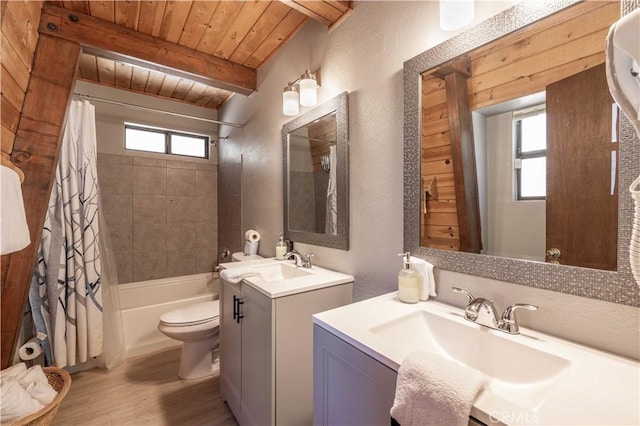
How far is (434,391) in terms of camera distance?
0.55 meters

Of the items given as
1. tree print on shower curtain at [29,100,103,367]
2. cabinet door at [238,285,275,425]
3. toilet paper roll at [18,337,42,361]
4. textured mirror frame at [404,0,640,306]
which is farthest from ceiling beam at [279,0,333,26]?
toilet paper roll at [18,337,42,361]

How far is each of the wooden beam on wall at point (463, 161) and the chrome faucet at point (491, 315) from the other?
0.20 metres

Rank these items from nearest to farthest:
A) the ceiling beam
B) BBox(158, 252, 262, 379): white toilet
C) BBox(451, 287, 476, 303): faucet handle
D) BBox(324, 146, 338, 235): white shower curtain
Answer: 1. BBox(451, 287, 476, 303): faucet handle
2. the ceiling beam
3. BBox(324, 146, 338, 235): white shower curtain
4. BBox(158, 252, 262, 379): white toilet

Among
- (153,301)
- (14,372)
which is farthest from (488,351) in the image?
(153,301)

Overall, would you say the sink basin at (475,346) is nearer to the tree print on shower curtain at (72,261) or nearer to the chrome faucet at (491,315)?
the chrome faucet at (491,315)

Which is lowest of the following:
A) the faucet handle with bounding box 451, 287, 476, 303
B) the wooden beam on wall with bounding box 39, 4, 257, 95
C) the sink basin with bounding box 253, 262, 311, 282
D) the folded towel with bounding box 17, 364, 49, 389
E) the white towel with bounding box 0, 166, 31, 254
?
the folded towel with bounding box 17, 364, 49, 389

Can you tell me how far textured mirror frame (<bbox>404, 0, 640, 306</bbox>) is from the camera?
2.22 feet

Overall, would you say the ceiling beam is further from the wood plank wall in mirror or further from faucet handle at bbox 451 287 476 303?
faucet handle at bbox 451 287 476 303

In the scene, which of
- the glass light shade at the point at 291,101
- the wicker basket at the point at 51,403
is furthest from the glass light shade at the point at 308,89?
the wicker basket at the point at 51,403

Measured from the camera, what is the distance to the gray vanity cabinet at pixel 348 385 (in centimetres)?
69

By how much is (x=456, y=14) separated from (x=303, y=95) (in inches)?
35.6

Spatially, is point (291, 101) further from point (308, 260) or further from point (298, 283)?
point (298, 283)

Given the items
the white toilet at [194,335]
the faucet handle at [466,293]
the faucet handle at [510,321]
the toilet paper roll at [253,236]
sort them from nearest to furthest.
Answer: the faucet handle at [510,321]
the faucet handle at [466,293]
the white toilet at [194,335]
the toilet paper roll at [253,236]

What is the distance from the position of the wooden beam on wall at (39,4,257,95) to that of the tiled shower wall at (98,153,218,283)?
1240 mm
